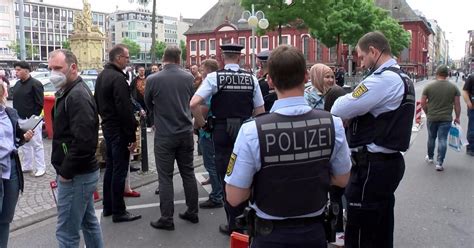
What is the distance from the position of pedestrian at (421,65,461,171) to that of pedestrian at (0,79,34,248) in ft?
24.7

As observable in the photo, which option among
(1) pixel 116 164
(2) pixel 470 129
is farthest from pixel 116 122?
(2) pixel 470 129

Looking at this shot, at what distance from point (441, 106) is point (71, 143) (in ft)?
24.2

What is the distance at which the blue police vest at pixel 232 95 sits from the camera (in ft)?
16.8

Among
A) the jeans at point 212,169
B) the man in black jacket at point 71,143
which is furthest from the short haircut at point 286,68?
the jeans at point 212,169

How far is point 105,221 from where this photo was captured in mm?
5793

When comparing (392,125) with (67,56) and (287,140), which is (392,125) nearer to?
(287,140)

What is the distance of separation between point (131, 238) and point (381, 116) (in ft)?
10.6

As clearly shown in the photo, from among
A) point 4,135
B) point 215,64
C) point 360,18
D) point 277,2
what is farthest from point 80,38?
point 4,135

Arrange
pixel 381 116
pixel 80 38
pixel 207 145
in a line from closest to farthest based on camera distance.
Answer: pixel 381 116 → pixel 207 145 → pixel 80 38

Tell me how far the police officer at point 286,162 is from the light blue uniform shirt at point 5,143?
252 centimetres

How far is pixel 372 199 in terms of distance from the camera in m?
3.62

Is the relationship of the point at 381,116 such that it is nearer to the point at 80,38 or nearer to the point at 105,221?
the point at 105,221

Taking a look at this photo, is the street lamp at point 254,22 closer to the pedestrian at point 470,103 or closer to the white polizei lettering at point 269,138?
the pedestrian at point 470,103

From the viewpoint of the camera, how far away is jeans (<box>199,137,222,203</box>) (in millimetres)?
6531
